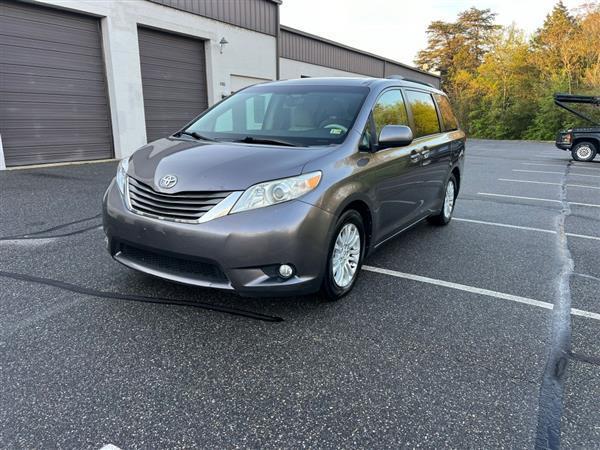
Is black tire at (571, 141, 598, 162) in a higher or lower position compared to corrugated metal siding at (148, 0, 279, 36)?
lower

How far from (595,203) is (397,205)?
638 cm

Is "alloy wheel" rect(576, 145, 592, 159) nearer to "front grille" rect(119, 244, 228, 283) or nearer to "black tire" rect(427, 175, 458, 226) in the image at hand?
"black tire" rect(427, 175, 458, 226)

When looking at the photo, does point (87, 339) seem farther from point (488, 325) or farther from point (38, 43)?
point (38, 43)

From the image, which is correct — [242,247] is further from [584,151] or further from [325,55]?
[325,55]

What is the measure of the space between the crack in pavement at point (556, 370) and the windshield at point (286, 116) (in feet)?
6.82

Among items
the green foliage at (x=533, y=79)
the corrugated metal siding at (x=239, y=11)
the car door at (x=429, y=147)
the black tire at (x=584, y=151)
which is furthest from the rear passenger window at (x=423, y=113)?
the green foliage at (x=533, y=79)

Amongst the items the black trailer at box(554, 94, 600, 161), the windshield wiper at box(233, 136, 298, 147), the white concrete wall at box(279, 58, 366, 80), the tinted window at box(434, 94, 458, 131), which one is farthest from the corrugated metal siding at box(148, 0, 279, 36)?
the black trailer at box(554, 94, 600, 161)

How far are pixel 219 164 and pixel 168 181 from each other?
1.17ft

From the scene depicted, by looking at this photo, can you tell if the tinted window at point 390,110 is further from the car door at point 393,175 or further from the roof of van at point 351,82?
the roof of van at point 351,82

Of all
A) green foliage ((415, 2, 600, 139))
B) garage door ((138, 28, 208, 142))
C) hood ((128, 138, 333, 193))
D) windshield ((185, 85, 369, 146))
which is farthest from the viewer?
green foliage ((415, 2, 600, 139))

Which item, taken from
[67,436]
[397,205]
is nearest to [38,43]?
[397,205]

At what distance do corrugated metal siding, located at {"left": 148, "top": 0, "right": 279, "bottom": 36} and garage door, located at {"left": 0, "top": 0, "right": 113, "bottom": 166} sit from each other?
279 cm

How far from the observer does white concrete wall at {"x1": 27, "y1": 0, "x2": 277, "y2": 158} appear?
37.1 feet

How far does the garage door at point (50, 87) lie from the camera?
9688mm
